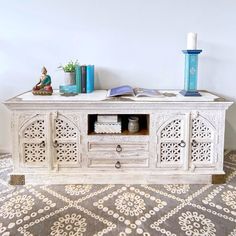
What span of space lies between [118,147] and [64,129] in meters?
0.41

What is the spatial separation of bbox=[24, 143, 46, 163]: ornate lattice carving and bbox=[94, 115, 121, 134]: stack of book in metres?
0.42

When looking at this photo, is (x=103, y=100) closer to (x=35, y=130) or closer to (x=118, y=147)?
(x=118, y=147)

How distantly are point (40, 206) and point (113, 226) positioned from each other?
50 centimetres

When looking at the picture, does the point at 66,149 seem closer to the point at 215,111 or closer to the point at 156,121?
the point at 156,121

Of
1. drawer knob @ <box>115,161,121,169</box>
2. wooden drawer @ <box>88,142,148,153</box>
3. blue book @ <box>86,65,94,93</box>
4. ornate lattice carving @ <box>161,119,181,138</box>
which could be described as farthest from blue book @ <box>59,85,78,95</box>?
ornate lattice carving @ <box>161,119,181,138</box>

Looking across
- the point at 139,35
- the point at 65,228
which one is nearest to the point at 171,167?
the point at 65,228

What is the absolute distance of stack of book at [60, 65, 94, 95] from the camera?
2.14 metres

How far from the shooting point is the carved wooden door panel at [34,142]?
1.88m

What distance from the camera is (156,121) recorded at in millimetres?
1889

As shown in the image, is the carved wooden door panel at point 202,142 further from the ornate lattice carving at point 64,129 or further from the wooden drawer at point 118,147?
the ornate lattice carving at point 64,129

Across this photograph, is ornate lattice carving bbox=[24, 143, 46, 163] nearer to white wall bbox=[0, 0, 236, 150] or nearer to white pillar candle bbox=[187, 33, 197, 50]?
white wall bbox=[0, 0, 236, 150]

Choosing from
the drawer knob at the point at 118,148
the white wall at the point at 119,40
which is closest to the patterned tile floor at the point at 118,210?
the drawer knob at the point at 118,148

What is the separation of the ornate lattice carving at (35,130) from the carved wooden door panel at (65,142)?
0.26 feet

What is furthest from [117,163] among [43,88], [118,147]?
[43,88]
